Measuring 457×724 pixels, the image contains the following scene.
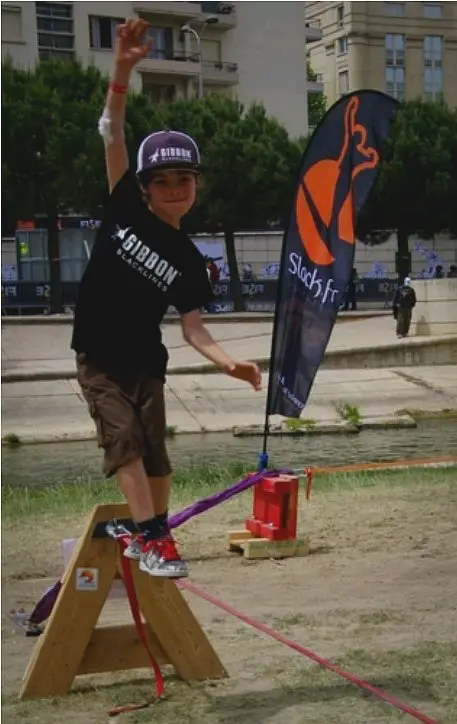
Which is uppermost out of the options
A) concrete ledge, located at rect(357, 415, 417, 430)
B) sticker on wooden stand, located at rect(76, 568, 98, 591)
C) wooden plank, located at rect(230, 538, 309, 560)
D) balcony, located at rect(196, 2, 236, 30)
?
balcony, located at rect(196, 2, 236, 30)

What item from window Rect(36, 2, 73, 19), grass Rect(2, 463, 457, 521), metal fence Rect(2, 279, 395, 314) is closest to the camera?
grass Rect(2, 463, 457, 521)

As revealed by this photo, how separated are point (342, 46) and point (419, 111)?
27.3 metres

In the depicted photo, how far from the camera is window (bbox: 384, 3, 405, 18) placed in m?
66.7

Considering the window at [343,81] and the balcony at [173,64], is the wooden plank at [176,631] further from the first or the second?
the window at [343,81]

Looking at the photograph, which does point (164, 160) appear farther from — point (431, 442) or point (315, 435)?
point (315, 435)

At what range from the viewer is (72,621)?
15.0ft

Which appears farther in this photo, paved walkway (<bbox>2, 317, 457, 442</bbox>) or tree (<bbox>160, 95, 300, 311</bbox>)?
tree (<bbox>160, 95, 300, 311</bbox>)

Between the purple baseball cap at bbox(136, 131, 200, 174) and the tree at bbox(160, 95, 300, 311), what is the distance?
3723 cm

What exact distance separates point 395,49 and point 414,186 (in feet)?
89.4

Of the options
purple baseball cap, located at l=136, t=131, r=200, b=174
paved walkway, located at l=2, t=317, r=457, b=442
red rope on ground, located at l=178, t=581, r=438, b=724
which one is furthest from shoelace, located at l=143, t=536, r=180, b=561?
paved walkway, located at l=2, t=317, r=457, b=442

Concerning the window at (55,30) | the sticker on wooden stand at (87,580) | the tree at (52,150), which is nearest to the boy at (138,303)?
the sticker on wooden stand at (87,580)

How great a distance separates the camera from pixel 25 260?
4459 cm

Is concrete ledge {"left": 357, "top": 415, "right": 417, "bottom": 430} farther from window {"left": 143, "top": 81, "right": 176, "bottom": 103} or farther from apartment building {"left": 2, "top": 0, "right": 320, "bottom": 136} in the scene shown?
window {"left": 143, "top": 81, "right": 176, "bottom": 103}

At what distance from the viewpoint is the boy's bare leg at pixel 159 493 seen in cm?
438
